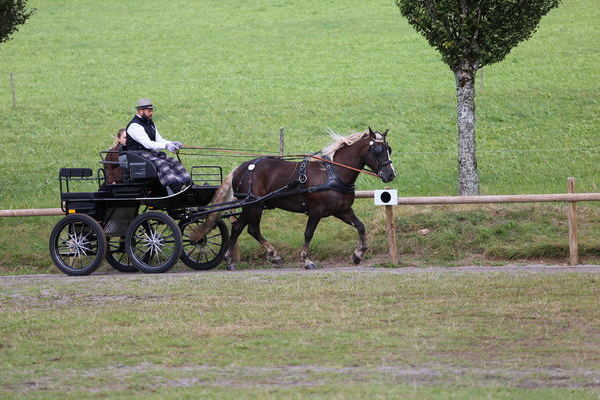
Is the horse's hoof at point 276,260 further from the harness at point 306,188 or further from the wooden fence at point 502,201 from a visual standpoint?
the wooden fence at point 502,201

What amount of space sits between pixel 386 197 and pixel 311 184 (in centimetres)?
108

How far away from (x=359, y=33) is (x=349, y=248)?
2408 cm

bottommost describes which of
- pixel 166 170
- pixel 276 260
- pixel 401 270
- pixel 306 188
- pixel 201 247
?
pixel 401 270

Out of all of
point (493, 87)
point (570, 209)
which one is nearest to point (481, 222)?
point (570, 209)

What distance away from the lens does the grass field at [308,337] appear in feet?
24.0

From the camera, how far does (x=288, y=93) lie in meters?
28.9

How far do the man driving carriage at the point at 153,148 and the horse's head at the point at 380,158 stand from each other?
256 centimetres

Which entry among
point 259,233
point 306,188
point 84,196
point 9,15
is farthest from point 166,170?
point 9,15

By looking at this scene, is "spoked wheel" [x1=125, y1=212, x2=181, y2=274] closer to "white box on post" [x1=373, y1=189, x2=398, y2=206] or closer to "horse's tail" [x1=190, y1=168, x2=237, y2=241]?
"horse's tail" [x1=190, y1=168, x2=237, y2=241]

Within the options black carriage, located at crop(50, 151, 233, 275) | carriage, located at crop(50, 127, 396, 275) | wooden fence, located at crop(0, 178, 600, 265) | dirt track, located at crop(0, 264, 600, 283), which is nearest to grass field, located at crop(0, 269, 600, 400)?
dirt track, located at crop(0, 264, 600, 283)

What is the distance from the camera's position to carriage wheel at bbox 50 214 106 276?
13.1 metres

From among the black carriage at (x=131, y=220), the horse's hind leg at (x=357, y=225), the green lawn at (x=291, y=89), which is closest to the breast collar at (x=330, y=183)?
the horse's hind leg at (x=357, y=225)

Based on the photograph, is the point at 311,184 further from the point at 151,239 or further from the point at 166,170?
the point at 151,239

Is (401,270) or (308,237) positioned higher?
(308,237)
